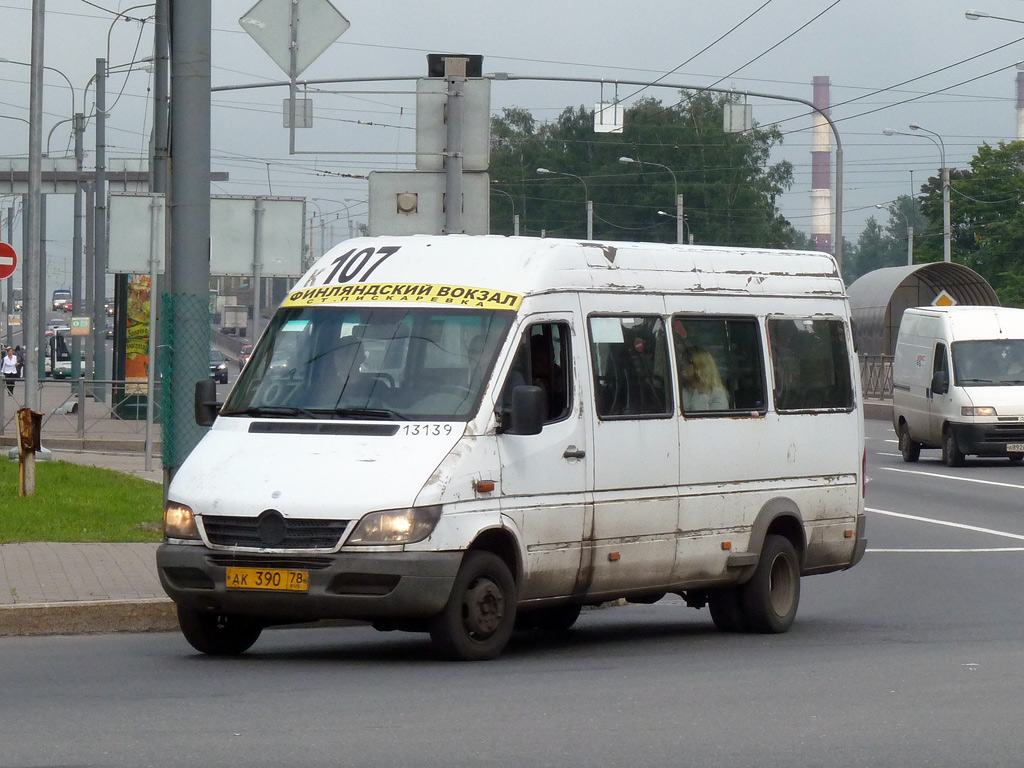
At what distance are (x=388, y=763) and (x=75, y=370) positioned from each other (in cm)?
5102

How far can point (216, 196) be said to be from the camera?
831 inches

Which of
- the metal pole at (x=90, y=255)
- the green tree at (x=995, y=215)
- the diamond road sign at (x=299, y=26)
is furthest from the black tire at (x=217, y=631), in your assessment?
the green tree at (x=995, y=215)

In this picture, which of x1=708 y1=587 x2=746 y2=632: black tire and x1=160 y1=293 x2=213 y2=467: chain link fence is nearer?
x1=708 y1=587 x2=746 y2=632: black tire

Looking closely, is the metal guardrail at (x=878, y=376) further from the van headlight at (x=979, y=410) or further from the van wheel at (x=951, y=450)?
the van headlight at (x=979, y=410)

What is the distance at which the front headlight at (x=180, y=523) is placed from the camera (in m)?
9.17

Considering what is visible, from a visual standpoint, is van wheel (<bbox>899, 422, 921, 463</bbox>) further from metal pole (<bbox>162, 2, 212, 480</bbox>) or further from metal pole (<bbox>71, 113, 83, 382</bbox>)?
metal pole (<bbox>71, 113, 83, 382</bbox>)

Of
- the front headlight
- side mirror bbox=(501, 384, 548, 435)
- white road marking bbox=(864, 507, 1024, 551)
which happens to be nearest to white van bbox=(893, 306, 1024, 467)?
white road marking bbox=(864, 507, 1024, 551)

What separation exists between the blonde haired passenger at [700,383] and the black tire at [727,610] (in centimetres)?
123

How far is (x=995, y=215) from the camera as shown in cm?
8250

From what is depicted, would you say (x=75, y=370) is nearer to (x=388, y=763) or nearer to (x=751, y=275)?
(x=751, y=275)

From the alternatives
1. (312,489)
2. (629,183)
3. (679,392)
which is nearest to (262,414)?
(312,489)

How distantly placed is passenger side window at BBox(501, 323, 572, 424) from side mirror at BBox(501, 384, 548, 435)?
1.23 feet

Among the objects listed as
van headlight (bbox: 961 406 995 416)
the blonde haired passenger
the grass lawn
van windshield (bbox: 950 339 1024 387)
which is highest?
van windshield (bbox: 950 339 1024 387)

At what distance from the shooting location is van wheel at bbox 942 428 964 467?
28.9 metres
